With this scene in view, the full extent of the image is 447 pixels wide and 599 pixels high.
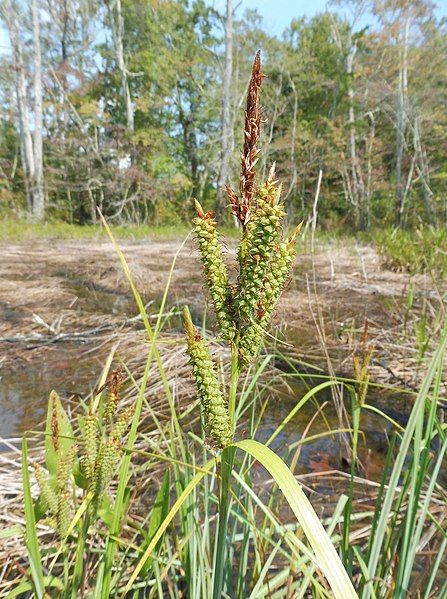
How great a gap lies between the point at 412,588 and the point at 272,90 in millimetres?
23862

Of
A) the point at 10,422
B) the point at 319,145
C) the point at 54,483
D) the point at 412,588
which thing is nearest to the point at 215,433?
the point at 54,483

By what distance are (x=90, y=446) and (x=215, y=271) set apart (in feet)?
1.56

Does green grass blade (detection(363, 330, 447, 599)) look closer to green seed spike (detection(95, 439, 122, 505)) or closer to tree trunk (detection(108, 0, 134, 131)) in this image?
green seed spike (detection(95, 439, 122, 505))

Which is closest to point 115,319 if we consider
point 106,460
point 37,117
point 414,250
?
point 106,460

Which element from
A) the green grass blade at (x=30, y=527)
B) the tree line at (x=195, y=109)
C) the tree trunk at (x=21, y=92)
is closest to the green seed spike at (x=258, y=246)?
the green grass blade at (x=30, y=527)

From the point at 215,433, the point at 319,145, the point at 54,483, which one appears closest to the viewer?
the point at 215,433

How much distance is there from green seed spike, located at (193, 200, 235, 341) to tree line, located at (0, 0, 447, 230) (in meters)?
14.2

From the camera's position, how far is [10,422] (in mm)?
1686

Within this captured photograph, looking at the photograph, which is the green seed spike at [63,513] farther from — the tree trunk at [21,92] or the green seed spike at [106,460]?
the tree trunk at [21,92]

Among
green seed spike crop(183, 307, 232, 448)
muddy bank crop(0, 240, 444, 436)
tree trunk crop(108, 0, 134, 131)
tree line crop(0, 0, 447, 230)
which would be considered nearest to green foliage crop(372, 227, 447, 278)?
muddy bank crop(0, 240, 444, 436)

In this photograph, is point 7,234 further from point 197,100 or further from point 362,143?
point 362,143

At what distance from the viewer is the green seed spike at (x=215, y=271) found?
0.39m

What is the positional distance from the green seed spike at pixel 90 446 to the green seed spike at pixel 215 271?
407 millimetres

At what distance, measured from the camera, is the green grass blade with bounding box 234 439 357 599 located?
0.30m
